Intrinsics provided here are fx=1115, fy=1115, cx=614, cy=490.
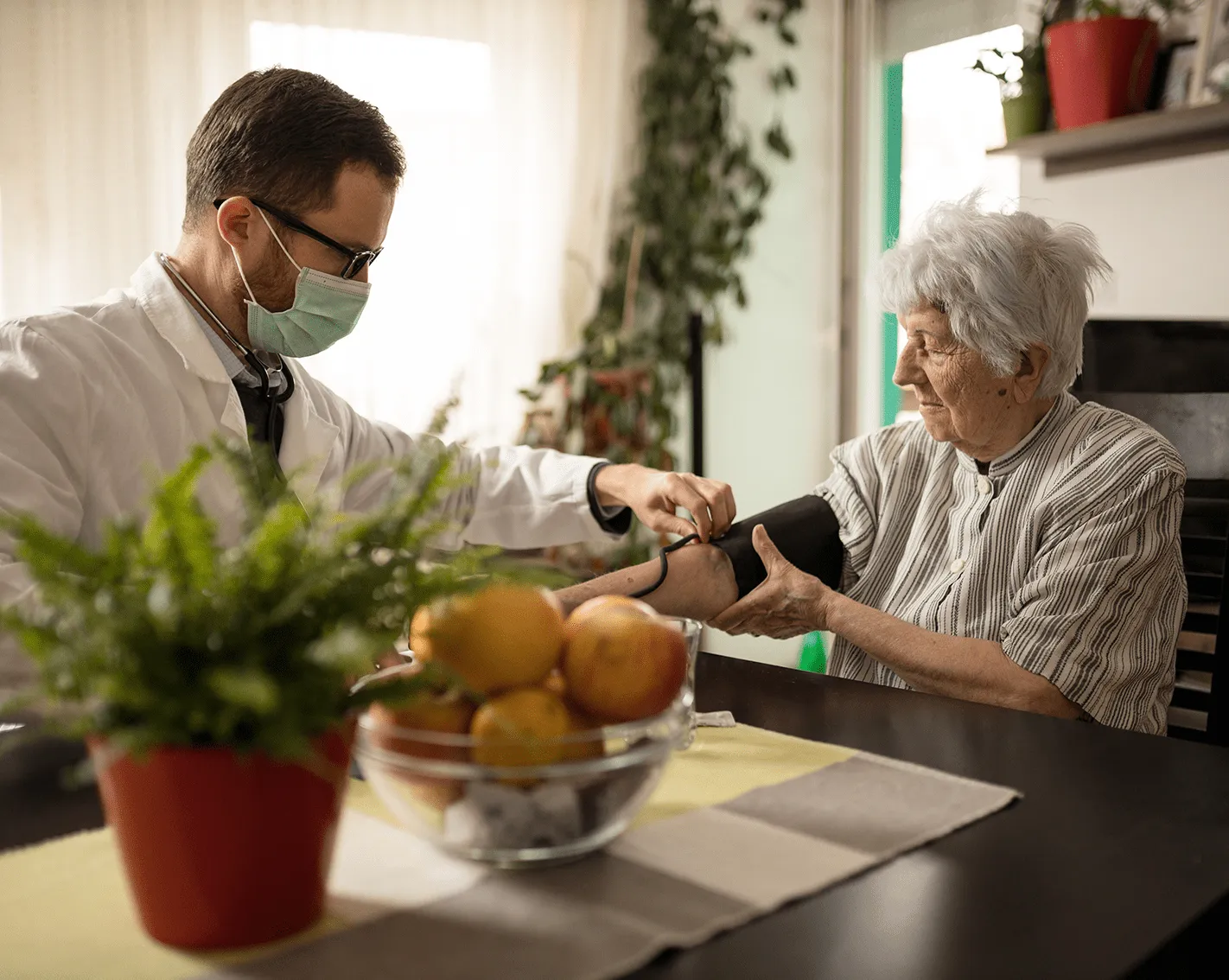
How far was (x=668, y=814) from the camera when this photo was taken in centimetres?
89

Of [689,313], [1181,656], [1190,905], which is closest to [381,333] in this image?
[689,313]

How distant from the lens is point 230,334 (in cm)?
174

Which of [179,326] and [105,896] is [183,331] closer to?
[179,326]

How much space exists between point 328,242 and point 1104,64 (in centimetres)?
196

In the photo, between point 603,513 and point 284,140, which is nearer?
point 284,140

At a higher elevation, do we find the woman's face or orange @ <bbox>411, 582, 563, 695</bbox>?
the woman's face

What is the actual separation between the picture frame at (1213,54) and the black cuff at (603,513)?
5.38 ft

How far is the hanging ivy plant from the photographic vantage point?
3.49 metres

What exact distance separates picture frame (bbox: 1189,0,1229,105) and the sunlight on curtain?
6.20ft

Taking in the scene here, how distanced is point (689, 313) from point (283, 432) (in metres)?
2.21

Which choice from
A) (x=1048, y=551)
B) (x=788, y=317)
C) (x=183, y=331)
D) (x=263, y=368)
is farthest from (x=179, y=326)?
(x=788, y=317)

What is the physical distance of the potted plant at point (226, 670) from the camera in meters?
0.60

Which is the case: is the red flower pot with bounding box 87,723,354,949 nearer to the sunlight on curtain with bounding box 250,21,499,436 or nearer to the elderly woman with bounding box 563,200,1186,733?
the elderly woman with bounding box 563,200,1186,733

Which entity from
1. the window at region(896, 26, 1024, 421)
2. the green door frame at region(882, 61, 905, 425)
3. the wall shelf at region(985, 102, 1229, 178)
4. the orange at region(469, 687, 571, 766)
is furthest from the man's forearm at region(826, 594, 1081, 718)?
the green door frame at region(882, 61, 905, 425)
